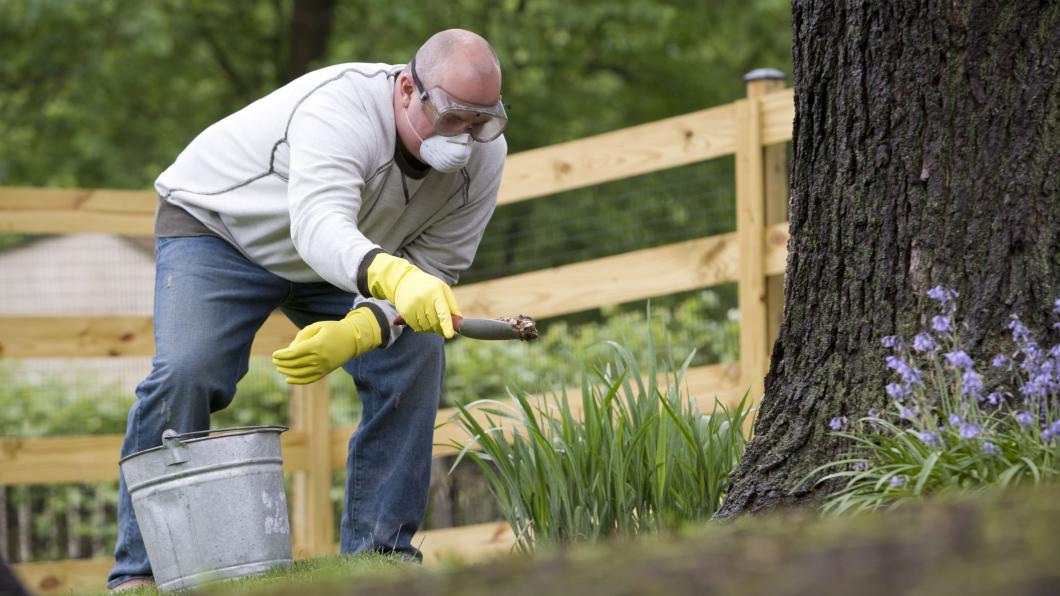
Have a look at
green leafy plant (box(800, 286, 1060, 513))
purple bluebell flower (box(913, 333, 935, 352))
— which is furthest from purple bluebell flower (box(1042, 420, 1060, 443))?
purple bluebell flower (box(913, 333, 935, 352))

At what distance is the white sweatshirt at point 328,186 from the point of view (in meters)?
2.86

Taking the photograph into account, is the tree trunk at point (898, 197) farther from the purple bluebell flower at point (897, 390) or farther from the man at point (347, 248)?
the man at point (347, 248)

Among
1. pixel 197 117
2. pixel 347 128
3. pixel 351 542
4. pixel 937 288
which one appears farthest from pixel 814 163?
pixel 197 117

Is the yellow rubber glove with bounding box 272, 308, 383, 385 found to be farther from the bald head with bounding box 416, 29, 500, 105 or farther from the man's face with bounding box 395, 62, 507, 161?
the bald head with bounding box 416, 29, 500, 105

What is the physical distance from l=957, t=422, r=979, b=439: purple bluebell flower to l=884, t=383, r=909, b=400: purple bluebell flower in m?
0.20

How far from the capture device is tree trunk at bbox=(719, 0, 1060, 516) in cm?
234

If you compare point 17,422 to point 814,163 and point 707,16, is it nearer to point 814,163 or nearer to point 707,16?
point 814,163

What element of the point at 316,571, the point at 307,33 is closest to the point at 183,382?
the point at 316,571

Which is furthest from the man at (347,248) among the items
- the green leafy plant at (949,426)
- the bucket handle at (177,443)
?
the green leafy plant at (949,426)

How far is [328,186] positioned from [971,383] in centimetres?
149

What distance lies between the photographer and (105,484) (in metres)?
6.18

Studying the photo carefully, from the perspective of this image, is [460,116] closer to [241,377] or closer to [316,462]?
[241,377]

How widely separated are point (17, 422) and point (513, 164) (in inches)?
119

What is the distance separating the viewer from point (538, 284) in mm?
4488
